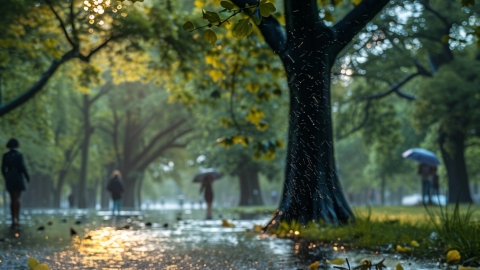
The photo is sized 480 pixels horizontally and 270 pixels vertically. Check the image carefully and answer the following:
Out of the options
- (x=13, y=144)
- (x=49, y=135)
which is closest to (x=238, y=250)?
(x=13, y=144)

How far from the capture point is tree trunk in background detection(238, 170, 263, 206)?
39188mm

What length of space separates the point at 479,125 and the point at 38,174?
3481 centimetres

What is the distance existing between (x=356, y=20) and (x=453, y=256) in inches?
138

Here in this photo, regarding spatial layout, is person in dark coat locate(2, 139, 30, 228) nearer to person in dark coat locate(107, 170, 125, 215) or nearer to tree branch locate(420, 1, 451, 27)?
person in dark coat locate(107, 170, 125, 215)

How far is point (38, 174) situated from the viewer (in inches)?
1881

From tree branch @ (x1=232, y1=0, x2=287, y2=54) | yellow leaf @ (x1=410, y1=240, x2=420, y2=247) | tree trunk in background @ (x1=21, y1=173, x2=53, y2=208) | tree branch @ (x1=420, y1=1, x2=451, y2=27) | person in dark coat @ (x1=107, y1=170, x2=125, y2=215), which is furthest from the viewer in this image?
tree trunk in background @ (x1=21, y1=173, x2=53, y2=208)

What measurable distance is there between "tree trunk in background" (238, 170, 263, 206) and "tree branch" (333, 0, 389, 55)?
3043 centimetres

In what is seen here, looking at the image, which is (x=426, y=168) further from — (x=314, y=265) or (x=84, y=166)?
(x=84, y=166)

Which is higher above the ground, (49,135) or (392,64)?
(392,64)

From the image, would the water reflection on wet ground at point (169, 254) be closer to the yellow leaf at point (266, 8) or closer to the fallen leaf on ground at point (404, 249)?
the fallen leaf on ground at point (404, 249)

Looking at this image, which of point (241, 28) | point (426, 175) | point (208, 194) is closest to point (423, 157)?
point (426, 175)

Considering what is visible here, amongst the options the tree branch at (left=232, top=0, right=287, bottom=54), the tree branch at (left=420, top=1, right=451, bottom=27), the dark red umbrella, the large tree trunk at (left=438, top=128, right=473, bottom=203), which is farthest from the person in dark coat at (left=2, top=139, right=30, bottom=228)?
the large tree trunk at (left=438, top=128, right=473, bottom=203)

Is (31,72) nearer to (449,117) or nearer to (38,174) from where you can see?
(449,117)

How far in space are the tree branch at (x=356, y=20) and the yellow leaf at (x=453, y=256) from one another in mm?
3296
